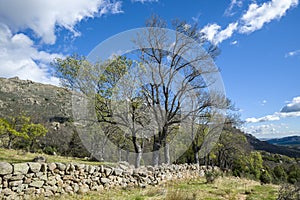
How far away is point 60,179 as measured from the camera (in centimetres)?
796

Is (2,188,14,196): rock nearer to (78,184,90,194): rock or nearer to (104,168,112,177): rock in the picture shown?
(78,184,90,194): rock

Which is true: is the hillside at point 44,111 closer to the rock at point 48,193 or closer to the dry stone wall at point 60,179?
the dry stone wall at point 60,179

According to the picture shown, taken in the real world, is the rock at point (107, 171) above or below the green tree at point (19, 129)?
below

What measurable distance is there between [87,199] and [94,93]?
29.9 ft

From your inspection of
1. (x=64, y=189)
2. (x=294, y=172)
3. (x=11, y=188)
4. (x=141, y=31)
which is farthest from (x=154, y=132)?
(x=294, y=172)

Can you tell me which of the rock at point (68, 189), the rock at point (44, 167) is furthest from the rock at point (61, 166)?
the rock at point (68, 189)

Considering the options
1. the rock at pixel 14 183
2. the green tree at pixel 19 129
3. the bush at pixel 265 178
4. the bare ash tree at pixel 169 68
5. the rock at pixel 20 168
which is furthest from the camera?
the bush at pixel 265 178

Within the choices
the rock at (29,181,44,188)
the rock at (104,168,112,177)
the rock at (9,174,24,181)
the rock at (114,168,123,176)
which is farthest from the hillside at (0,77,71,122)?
the rock at (9,174,24,181)

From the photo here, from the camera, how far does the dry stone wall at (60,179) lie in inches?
263

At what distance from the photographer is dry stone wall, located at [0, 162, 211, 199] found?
6691 millimetres

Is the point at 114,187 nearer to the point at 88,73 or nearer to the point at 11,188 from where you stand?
the point at 11,188

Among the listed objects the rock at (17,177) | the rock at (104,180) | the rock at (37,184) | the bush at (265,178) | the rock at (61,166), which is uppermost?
the rock at (61,166)

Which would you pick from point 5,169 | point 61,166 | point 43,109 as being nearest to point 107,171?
point 61,166

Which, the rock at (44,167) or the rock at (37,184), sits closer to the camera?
the rock at (37,184)
